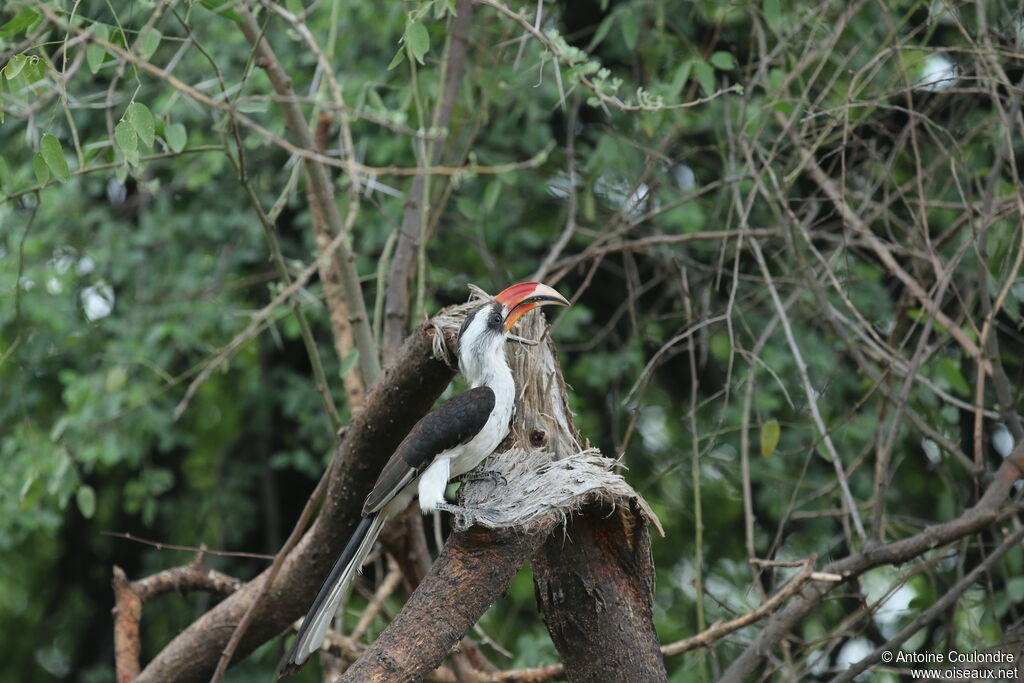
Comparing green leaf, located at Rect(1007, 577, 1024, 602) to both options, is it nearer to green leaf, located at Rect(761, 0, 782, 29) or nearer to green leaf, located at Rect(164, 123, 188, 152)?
green leaf, located at Rect(761, 0, 782, 29)

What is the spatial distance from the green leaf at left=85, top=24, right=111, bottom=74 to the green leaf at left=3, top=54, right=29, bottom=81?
0.20 metres

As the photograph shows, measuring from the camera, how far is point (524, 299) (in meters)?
2.90

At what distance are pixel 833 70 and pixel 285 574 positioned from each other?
302 cm

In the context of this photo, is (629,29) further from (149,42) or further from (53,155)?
(53,155)

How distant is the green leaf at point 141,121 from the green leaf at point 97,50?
25 centimetres

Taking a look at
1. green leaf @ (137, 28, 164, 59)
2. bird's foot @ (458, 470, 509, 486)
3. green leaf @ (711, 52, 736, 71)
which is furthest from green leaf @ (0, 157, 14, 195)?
green leaf @ (711, 52, 736, 71)

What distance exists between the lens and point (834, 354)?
4.81 m

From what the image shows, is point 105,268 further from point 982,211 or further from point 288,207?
point 982,211

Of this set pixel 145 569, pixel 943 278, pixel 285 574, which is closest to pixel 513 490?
pixel 285 574

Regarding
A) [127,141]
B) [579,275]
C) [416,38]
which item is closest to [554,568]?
[416,38]

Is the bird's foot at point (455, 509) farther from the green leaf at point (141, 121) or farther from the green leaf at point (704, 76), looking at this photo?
the green leaf at point (704, 76)

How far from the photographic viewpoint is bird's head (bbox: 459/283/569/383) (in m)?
2.74

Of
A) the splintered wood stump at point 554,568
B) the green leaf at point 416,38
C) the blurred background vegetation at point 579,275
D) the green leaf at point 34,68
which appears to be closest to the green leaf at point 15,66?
the green leaf at point 34,68

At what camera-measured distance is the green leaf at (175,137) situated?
2861mm
